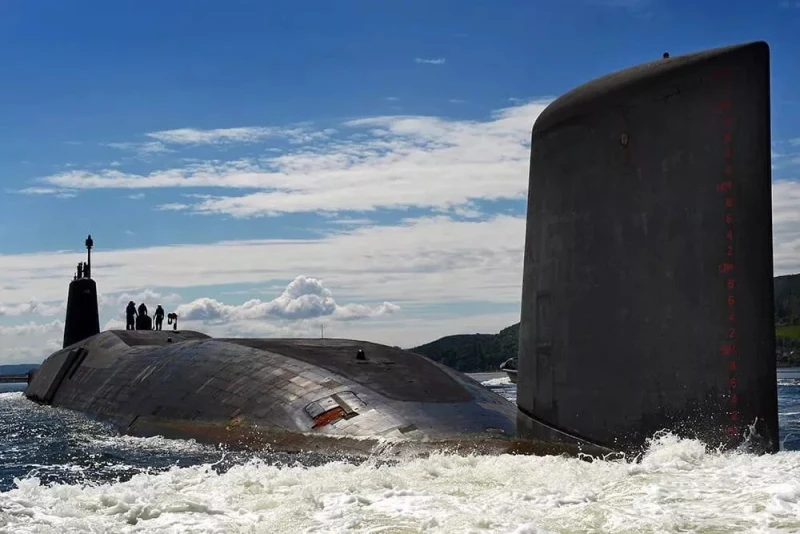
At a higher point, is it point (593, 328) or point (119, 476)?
point (593, 328)

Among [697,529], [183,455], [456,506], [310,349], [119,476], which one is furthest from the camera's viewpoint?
[310,349]

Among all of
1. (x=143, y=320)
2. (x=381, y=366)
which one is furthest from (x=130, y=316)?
(x=381, y=366)

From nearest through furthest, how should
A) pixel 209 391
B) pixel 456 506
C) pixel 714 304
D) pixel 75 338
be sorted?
pixel 456 506 < pixel 714 304 < pixel 209 391 < pixel 75 338

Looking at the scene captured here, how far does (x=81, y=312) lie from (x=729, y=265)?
3068 cm

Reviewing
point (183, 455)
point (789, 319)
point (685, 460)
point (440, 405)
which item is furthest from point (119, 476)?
point (789, 319)

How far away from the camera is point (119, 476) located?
12516mm

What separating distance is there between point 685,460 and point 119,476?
Answer: 8.03 m

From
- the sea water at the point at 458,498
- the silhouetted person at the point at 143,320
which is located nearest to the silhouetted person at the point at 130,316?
the silhouetted person at the point at 143,320

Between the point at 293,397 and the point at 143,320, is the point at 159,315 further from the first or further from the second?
the point at 293,397

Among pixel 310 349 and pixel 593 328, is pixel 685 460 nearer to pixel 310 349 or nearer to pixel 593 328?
pixel 593 328

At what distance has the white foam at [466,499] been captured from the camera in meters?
6.99

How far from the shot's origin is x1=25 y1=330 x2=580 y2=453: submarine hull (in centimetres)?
1380

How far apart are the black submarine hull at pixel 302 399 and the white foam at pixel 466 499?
3.47 ft

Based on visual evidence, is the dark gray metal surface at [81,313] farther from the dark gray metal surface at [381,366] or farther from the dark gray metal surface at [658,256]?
the dark gray metal surface at [658,256]
